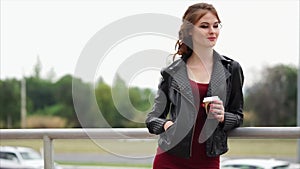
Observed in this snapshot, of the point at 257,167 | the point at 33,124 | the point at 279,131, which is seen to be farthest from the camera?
the point at 33,124

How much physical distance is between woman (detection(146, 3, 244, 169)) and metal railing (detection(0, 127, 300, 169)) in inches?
4.9

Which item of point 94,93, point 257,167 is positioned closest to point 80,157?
point 257,167

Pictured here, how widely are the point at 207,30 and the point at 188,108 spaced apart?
0.86ft

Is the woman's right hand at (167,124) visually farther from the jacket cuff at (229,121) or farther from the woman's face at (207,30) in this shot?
the woman's face at (207,30)

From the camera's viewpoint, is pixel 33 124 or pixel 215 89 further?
pixel 33 124

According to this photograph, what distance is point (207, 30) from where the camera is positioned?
199 centimetres

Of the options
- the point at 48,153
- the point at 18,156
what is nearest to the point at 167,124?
the point at 48,153

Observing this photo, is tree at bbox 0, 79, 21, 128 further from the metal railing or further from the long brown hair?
the long brown hair

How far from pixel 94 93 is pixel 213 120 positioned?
21.4 inches

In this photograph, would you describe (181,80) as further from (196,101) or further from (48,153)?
(48,153)

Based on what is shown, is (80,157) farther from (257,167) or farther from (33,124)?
(257,167)

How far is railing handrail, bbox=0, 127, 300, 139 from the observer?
7.07ft

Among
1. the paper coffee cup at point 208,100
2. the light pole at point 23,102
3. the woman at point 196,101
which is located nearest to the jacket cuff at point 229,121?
the woman at point 196,101

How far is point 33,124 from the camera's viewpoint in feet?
81.4
